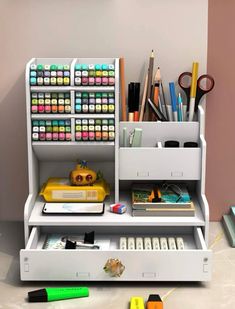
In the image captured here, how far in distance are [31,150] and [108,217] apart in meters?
0.29

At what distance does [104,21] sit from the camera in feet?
6.05

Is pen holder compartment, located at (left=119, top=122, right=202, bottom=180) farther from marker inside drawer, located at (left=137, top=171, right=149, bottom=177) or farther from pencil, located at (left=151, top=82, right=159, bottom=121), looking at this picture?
pencil, located at (left=151, top=82, right=159, bottom=121)

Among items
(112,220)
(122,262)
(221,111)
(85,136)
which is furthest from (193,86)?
(122,262)

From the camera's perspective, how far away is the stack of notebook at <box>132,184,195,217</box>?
1708mm

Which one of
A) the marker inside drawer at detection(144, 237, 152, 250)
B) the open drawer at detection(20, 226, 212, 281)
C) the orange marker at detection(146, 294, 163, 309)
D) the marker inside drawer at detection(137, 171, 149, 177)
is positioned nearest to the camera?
the orange marker at detection(146, 294, 163, 309)

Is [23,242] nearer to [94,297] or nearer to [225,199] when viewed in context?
[94,297]

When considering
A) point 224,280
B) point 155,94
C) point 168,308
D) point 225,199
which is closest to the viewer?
point 168,308

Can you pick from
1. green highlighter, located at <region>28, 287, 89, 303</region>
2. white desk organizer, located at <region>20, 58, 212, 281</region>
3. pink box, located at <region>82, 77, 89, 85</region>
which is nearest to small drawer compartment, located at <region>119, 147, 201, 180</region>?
white desk organizer, located at <region>20, 58, 212, 281</region>

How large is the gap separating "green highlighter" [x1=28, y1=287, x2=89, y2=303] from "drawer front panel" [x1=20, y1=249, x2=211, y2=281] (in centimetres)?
6

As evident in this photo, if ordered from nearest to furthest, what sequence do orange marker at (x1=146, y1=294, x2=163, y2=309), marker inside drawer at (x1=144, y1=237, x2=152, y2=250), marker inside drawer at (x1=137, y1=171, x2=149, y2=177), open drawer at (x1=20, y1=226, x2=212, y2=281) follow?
1. orange marker at (x1=146, y1=294, x2=163, y2=309)
2. open drawer at (x1=20, y1=226, x2=212, y2=281)
3. marker inside drawer at (x1=144, y1=237, x2=152, y2=250)
4. marker inside drawer at (x1=137, y1=171, x2=149, y2=177)

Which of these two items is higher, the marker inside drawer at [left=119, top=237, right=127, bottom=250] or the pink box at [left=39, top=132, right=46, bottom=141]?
the pink box at [left=39, top=132, right=46, bottom=141]

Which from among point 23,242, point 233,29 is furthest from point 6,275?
point 233,29

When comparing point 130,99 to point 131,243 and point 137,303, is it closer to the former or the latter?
point 131,243

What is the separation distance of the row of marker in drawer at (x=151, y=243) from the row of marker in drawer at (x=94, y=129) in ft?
0.94
